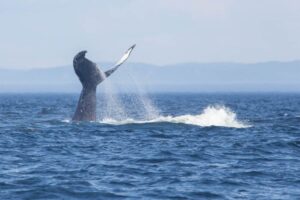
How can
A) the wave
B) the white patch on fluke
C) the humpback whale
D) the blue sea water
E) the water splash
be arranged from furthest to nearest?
the wave < the water splash < the humpback whale < the white patch on fluke < the blue sea water

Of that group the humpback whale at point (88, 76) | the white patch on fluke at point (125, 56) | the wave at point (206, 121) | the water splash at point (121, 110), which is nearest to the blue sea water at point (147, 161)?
the wave at point (206, 121)

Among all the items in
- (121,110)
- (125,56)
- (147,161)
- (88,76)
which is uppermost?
(125,56)

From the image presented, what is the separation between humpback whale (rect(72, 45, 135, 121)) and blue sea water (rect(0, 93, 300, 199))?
2.43 ft

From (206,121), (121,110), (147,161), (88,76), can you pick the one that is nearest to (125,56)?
(88,76)

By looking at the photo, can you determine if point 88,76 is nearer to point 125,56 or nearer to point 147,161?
point 125,56

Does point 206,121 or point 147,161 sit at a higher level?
point 206,121

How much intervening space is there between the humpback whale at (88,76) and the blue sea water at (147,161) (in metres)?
0.74

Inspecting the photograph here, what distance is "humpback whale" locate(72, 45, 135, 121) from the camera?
24766 mm

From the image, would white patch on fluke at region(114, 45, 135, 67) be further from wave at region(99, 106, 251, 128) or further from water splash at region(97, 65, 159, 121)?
wave at region(99, 106, 251, 128)

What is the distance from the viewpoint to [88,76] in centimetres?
2578

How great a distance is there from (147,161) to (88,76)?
21.0ft

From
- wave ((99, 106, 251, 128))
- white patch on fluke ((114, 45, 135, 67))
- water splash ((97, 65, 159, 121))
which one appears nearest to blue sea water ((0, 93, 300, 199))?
wave ((99, 106, 251, 128))

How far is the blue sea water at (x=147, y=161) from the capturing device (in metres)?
16.3

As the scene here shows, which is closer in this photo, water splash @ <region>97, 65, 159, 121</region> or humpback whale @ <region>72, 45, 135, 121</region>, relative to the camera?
humpback whale @ <region>72, 45, 135, 121</region>
